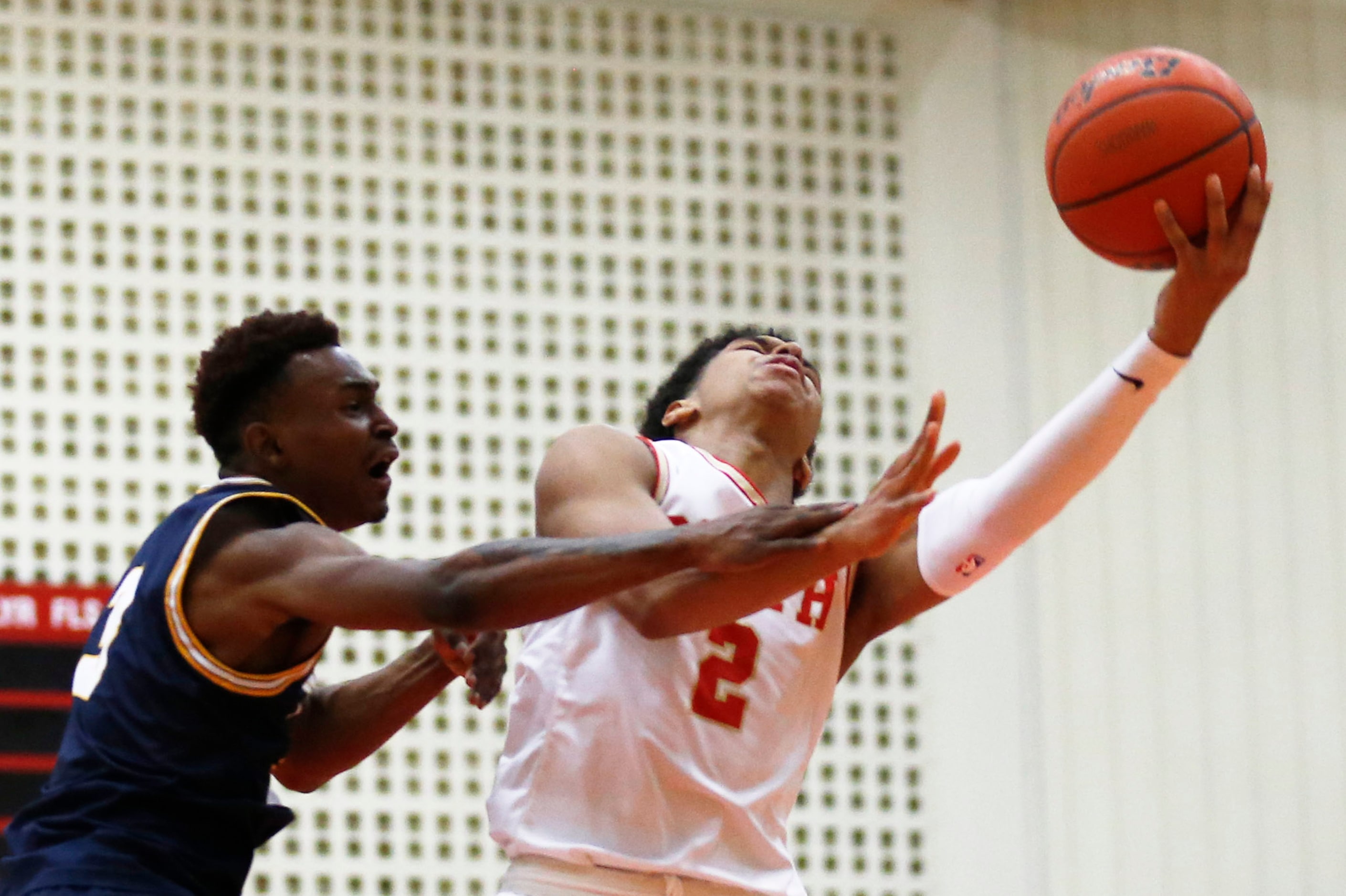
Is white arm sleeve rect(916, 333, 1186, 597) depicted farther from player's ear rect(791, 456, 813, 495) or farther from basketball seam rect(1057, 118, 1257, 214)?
player's ear rect(791, 456, 813, 495)

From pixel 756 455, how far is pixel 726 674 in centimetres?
61

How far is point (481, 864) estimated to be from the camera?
Answer: 6.66 metres

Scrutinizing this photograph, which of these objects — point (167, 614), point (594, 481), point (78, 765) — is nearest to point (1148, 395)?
point (594, 481)

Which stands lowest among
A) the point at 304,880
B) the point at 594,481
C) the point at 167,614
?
the point at 304,880

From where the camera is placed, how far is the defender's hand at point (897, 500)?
3152mm

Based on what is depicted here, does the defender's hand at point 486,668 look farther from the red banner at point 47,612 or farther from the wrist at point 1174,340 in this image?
the red banner at point 47,612

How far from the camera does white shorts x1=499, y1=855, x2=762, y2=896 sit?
3629 millimetres

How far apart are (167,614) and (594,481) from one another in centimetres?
86

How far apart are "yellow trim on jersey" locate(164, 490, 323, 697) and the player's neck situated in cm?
111

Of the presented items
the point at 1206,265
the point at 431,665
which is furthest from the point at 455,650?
the point at 1206,265

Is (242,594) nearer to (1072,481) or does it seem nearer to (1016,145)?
(1072,481)

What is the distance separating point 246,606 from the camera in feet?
11.0

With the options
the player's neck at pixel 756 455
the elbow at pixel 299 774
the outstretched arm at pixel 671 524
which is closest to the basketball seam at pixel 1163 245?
the outstretched arm at pixel 671 524

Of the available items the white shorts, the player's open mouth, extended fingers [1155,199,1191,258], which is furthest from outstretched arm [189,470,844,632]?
the player's open mouth
